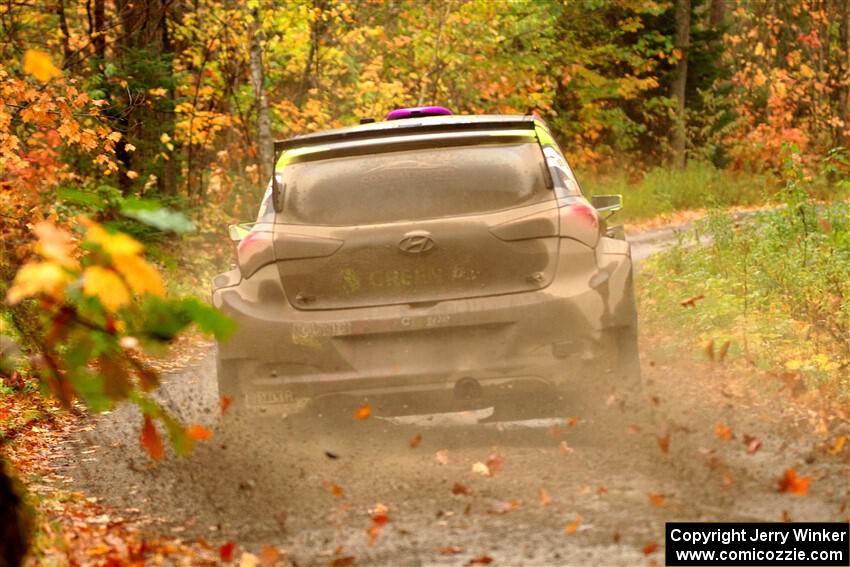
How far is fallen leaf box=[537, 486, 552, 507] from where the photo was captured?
5.74 meters

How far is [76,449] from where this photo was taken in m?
8.39

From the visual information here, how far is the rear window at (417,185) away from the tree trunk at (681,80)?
83.8 feet

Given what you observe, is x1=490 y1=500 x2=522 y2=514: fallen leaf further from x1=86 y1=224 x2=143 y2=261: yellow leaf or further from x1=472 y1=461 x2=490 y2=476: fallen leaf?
x1=86 y1=224 x2=143 y2=261: yellow leaf

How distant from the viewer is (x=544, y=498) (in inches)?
228

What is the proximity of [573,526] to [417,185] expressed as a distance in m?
2.40

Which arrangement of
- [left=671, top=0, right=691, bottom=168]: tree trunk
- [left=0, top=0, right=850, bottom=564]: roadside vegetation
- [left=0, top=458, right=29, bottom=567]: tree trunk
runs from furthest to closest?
1. [left=671, top=0, right=691, bottom=168]: tree trunk
2. [left=0, top=0, right=850, bottom=564]: roadside vegetation
3. [left=0, top=458, right=29, bottom=567]: tree trunk

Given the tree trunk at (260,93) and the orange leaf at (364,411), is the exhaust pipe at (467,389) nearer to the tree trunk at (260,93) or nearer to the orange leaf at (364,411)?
the orange leaf at (364,411)

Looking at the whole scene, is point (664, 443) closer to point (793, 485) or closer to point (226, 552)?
point (793, 485)

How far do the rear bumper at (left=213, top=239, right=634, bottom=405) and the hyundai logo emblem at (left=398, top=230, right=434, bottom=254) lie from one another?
0.31 metres

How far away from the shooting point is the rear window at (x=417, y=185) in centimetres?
693

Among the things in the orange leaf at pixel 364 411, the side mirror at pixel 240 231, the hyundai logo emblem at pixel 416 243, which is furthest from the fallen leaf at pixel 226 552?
the side mirror at pixel 240 231

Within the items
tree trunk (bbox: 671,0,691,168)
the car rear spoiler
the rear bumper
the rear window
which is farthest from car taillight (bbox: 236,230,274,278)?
tree trunk (bbox: 671,0,691,168)

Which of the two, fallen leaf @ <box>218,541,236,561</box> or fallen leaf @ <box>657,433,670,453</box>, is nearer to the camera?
fallen leaf @ <box>218,541,236,561</box>

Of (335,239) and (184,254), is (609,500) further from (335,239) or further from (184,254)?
(184,254)
